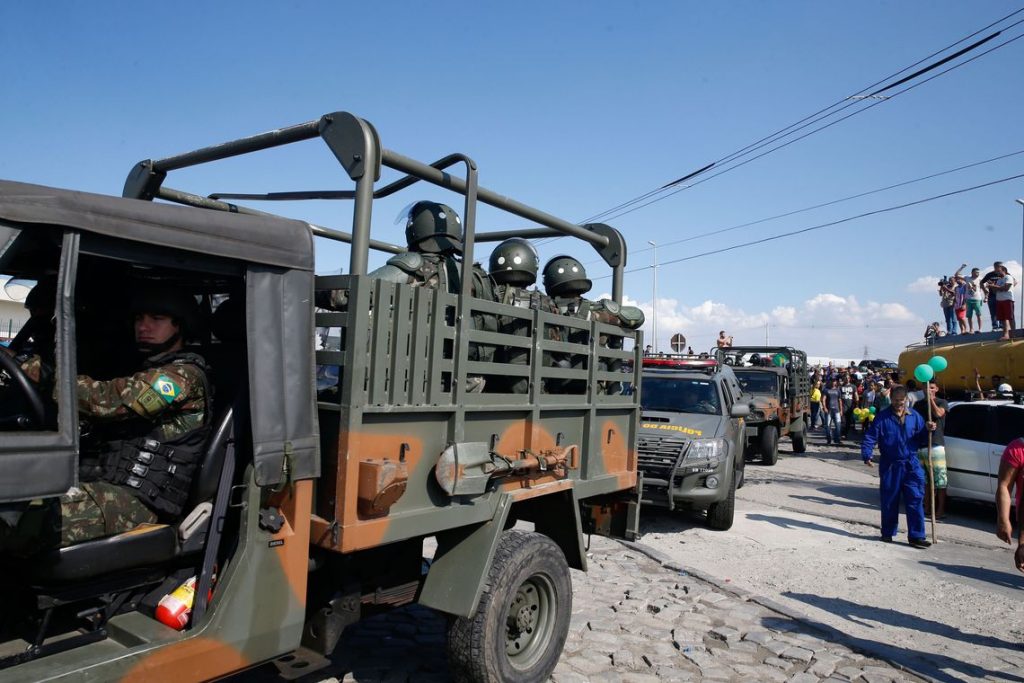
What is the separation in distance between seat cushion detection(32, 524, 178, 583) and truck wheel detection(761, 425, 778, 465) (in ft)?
44.3

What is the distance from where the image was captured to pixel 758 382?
1570 cm

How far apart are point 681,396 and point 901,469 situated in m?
2.67

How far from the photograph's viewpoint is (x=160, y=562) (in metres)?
2.67

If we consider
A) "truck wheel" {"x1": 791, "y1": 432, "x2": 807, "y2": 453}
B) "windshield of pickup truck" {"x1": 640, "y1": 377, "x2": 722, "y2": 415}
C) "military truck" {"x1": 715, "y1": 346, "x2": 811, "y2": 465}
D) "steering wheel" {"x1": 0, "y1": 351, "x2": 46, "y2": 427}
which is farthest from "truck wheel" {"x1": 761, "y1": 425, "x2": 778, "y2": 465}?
"steering wheel" {"x1": 0, "y1": 351, "x2": 46, "y2": 427}

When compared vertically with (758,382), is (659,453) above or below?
below

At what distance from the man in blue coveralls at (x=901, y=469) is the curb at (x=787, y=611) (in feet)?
9.33

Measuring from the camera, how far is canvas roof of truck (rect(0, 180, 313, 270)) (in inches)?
84.2

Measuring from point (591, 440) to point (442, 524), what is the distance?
1.45 metres

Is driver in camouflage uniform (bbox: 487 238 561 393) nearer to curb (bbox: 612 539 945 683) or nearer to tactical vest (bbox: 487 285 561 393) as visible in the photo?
tactical vest (bbox: 487 285 561 393)

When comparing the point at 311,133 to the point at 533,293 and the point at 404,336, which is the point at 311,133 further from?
the point at 533,293

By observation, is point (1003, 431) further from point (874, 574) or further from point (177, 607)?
point (177, 607)

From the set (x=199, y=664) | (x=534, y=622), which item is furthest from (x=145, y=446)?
(x=534, y=622)

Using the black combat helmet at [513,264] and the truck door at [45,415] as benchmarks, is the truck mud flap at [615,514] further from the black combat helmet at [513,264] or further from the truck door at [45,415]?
the truck door at [45,415]

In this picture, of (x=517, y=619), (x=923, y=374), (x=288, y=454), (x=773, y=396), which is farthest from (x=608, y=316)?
(x=773, y=396)
